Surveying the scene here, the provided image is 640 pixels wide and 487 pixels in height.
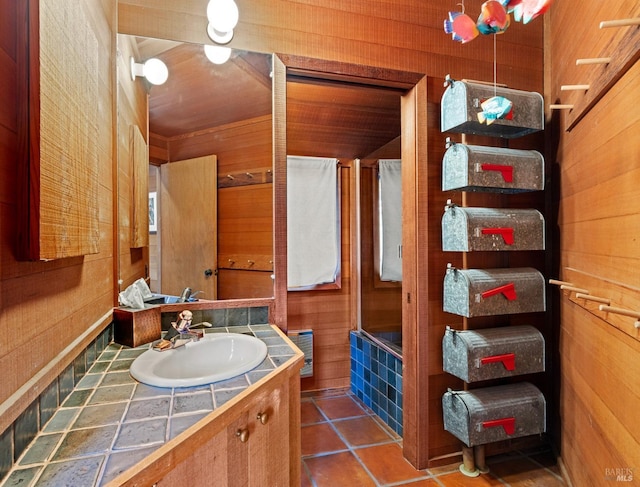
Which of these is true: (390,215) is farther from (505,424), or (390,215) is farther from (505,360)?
(505,424)

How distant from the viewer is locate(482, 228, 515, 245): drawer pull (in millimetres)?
1586

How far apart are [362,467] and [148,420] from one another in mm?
1401

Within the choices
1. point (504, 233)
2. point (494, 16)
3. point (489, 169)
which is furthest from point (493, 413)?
point (494, 16)

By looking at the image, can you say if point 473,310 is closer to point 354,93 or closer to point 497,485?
point 497,485

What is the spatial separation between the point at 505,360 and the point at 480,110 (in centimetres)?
119

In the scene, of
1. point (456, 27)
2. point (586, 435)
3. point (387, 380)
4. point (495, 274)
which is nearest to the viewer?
point (456, 27)

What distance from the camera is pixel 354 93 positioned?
7.23 ft

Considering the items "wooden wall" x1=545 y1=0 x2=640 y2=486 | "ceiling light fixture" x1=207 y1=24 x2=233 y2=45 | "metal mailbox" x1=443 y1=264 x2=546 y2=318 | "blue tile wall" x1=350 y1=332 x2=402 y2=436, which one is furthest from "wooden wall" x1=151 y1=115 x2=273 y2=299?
"wooden wall" x1=545 y1=0 x2=640 y2=486

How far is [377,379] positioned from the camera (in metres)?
2.26

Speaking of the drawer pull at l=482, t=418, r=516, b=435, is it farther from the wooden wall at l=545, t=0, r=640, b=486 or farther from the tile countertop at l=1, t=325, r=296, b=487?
the tile countertop at l=1, t=325, r=296, b=487

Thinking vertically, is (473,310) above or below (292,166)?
below

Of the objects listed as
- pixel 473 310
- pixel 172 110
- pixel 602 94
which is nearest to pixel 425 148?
pixel 602 94

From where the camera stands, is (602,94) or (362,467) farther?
(362,467)

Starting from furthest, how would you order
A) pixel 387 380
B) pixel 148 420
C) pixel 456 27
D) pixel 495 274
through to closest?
pixel 387 380, pixel 495 274, pixel 456 27, pixel 148 420
